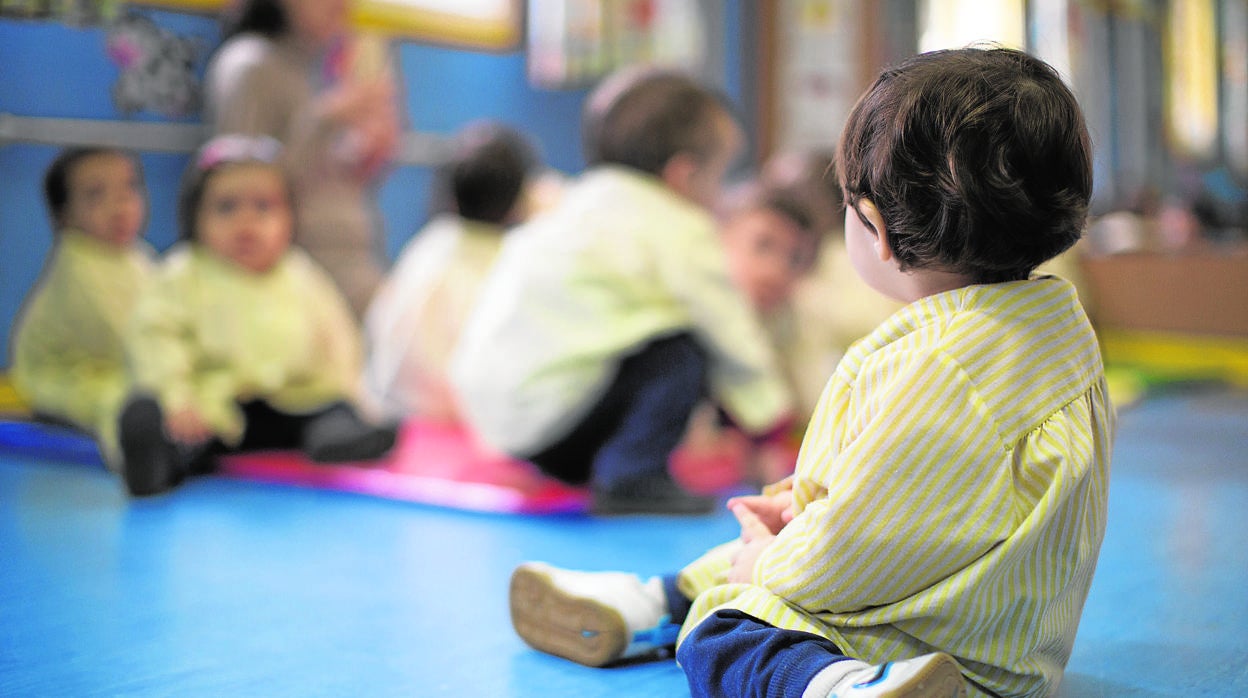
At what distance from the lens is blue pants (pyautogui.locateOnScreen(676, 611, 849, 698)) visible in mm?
827

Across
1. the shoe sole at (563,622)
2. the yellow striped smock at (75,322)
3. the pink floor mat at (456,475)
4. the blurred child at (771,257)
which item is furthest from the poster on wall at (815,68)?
the shoe sole at (563,622)

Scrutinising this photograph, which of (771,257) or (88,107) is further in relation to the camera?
(88,107)

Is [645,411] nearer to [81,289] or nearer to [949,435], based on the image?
[949,435]

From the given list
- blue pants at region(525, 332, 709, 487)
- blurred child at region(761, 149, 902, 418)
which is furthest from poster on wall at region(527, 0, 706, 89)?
blue pants at region(525, 332, 709, 487)

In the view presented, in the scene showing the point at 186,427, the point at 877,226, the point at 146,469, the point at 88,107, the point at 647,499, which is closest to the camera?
the point at 877,226

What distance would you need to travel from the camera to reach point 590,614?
1069 millimetres

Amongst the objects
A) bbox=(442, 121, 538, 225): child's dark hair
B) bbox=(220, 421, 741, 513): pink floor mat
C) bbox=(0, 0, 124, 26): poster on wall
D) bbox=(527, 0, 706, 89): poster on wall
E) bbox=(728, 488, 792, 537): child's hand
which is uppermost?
bbox=(0, 0, 124, 26): poster on wall

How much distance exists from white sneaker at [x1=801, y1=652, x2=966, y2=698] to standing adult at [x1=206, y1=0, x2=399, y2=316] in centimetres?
238

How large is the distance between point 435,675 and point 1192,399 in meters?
2.92

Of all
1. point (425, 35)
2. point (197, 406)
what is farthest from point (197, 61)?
point (197, 406)

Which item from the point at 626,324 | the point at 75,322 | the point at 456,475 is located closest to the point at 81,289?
the point at 75,322

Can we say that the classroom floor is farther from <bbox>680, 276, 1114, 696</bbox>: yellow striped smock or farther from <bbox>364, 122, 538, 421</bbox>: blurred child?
<bbox>364, 122, 538, 421</bbox>: blurred child

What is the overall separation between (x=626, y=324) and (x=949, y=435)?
3.64ft

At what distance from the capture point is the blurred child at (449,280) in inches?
105
